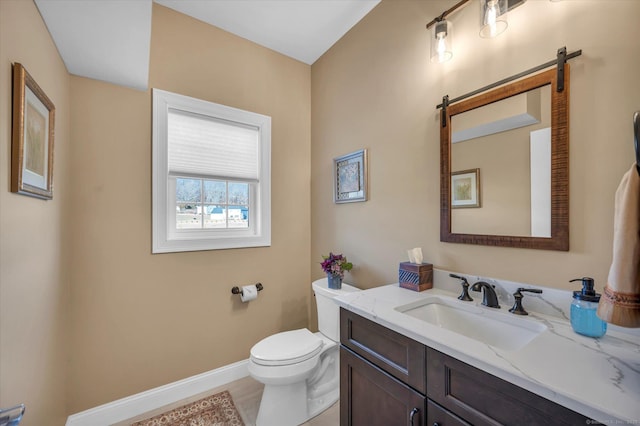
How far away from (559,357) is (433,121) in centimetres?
121

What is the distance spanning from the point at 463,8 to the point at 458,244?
1218 millimetres

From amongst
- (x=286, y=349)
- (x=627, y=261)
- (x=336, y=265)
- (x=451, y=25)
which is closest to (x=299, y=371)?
(x=286, y=349)

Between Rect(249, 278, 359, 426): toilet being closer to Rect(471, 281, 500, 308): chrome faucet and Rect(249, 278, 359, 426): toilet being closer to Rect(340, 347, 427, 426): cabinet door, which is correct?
Rect(340, 347, 427, 426): cabinet door

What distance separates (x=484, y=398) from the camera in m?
0.75

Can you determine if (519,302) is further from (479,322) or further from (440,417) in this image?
(440,417)

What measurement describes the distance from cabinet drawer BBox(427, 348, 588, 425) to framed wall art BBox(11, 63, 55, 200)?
62.6 inches

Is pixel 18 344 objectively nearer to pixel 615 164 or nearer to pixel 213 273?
pixel 213 273

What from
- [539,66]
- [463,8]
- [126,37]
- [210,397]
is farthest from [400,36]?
[210,397]

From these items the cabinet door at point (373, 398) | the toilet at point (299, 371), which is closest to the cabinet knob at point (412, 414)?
the cabinet door at point (373, 398)

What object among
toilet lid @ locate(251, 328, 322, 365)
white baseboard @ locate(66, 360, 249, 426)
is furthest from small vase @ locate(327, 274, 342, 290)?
white baseboard @ locate(66, 360, 249, 426)

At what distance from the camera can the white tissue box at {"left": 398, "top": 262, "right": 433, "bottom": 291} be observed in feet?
4.66

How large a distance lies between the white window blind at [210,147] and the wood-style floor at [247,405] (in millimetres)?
1645

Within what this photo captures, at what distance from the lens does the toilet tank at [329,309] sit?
1.83 metres

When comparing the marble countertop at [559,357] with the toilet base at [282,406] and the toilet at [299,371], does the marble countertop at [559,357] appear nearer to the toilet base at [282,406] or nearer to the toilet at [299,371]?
the toilet at [299,371]
